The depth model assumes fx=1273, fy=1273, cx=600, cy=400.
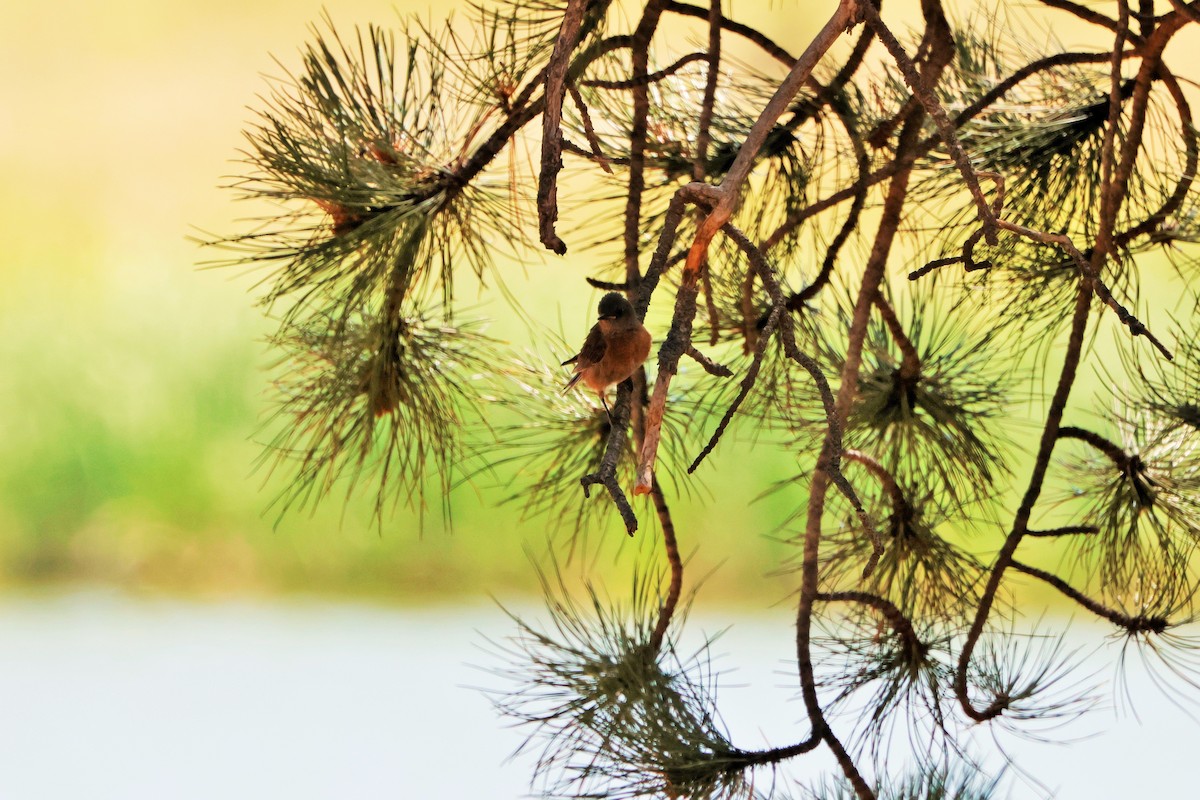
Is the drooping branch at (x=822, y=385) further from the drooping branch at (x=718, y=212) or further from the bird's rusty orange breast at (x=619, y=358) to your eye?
the bird's rusty orange breast at (x=619, y=358)

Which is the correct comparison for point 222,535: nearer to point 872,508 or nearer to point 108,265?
point 108,265

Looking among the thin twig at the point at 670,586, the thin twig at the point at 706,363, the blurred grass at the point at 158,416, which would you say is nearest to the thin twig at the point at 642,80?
the thin twig at the point at 670,586

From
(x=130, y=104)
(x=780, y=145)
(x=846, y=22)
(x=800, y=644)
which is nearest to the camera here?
(x=846, y=22)

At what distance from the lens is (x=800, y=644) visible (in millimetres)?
642

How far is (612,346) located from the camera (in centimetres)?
48

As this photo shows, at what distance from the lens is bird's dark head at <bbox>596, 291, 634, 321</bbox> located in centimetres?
47

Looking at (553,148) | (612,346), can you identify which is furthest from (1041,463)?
(553,148)

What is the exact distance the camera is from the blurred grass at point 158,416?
194cm

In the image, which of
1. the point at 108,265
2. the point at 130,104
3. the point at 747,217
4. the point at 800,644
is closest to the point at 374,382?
the point at 800,644

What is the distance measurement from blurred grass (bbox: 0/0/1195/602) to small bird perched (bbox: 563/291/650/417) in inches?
54.4

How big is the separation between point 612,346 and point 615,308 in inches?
0.6

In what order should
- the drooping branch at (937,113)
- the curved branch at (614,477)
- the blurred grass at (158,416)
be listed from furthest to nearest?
the blurred grass at (158,416)
the drooping branch at (937,113)
the curved branch at (614,477)

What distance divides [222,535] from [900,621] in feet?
4.85

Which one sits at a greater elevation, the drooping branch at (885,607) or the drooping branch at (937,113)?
the drooping branch at (937,113)
